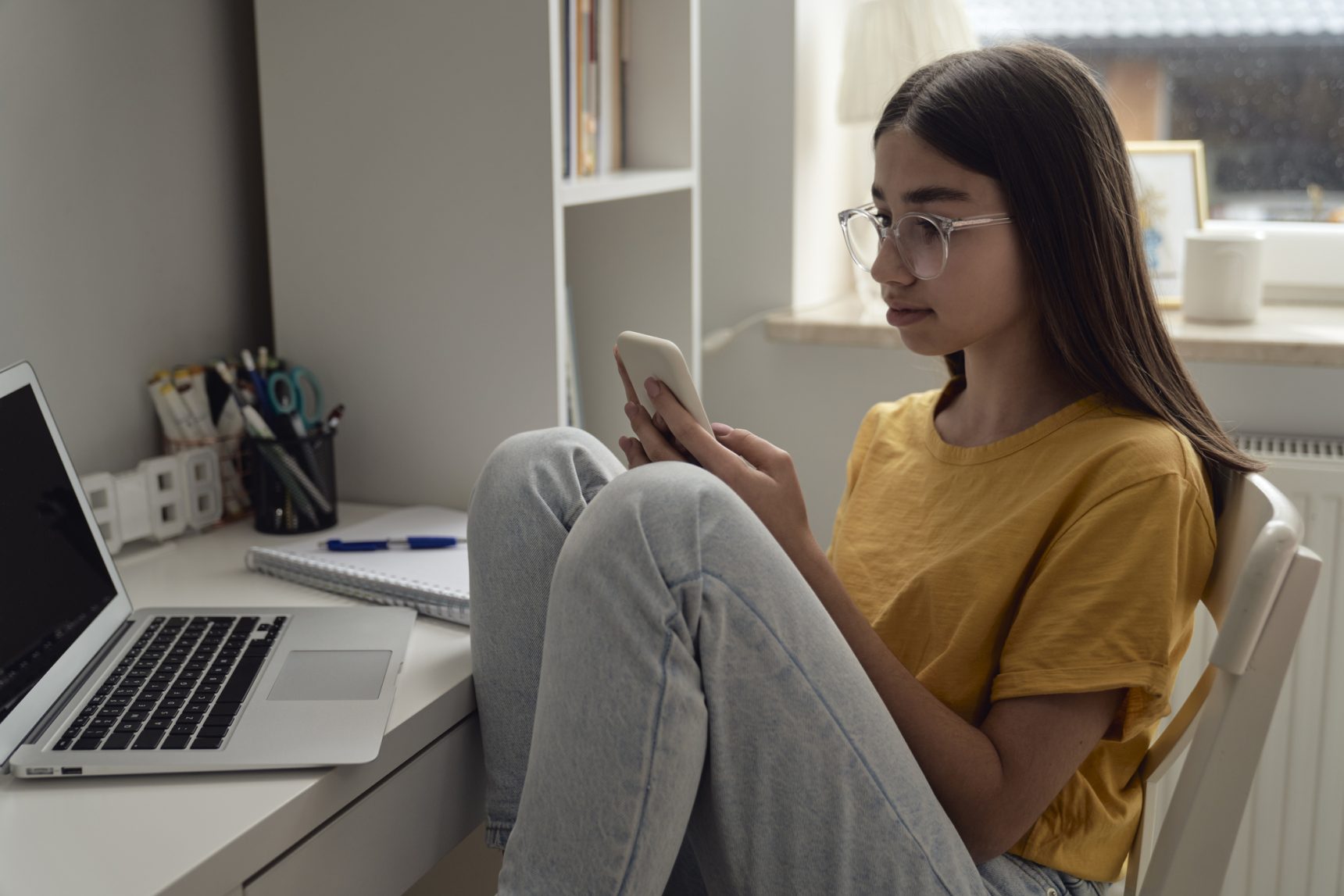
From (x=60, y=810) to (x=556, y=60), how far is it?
0.81m

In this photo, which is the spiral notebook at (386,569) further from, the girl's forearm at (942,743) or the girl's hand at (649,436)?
the girl's forearm at (942,743)

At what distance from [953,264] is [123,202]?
34.4 inches

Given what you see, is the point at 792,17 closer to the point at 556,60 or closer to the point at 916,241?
the point at 556,60

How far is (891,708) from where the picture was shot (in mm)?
842

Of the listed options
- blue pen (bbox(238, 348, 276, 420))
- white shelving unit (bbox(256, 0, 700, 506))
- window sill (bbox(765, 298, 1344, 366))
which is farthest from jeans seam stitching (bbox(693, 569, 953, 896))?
window sill (bbox(765, 298, 1344, 366))

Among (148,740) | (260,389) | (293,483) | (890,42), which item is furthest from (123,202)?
(890,42)

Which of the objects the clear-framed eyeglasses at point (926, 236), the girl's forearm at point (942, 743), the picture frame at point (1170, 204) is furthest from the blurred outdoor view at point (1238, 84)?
the girl's forearm at point (942, 743)

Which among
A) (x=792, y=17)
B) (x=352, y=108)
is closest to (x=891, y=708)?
(x=352, y=108)

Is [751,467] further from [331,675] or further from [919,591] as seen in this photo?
[331,675]

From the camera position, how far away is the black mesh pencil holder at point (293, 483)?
48.4 inches

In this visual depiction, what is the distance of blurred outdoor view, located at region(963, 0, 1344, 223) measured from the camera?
1752mm

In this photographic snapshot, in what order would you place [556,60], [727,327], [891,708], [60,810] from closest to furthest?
[60,810]
[891,708]
[556,60]
[727,327]

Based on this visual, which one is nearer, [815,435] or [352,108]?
[352,108]

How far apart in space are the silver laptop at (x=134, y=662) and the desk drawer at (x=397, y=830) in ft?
0.18
